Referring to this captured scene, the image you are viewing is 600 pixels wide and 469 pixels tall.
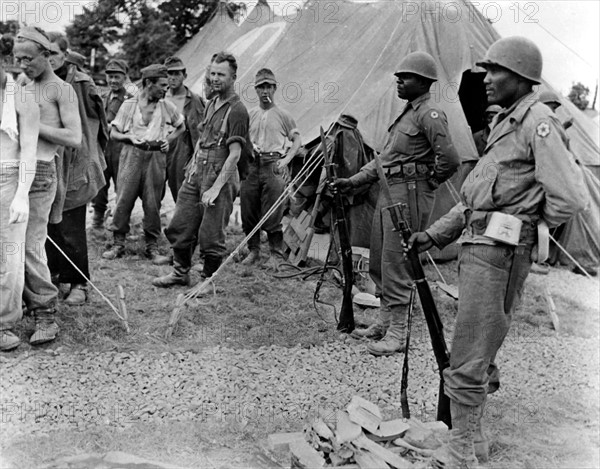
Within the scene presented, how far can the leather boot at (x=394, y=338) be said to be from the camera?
511 cm

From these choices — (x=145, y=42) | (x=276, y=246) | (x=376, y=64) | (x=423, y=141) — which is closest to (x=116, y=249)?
(x=276, y=246)

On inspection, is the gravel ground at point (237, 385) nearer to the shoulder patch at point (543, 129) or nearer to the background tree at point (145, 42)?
the shoulder patch at point (543, 129)

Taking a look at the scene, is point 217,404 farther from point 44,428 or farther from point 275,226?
point 275,226

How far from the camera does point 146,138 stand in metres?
7.05

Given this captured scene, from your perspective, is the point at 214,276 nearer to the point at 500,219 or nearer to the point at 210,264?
the point at 210,264

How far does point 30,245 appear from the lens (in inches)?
186

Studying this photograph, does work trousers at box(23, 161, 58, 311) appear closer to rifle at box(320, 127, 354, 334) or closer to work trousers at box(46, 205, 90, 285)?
work trousers at box(46, 205, 90, 285)

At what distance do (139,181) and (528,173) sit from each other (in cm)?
488

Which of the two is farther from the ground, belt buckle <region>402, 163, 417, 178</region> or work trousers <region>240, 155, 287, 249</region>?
belt buckle <region>402, 163, 417, 178</region>

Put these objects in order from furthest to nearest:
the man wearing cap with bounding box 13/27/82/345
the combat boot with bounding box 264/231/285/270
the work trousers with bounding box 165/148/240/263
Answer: the combat boot with bounding box 264/231/285/270 → the work trousers with bounding box 165/148/240/263 → the man wearing cap with bounding box 13/27/82/345

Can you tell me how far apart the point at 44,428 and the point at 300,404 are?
1440 millimetres

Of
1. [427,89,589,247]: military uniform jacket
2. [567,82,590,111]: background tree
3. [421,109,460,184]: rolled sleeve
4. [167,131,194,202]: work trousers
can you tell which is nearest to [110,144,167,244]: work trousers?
[167,131,194,202]: work trousers

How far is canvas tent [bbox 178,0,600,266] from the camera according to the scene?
28.1ft

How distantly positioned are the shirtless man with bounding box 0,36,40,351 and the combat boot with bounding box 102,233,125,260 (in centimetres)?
279
